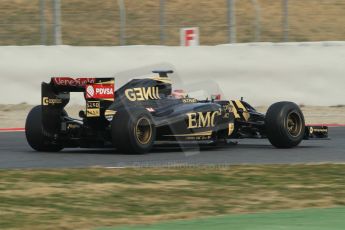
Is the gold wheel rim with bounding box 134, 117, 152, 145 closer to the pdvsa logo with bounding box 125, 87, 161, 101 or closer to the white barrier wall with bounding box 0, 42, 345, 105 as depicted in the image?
the pdvsa logo with bounding box 125, 87, 161, 101

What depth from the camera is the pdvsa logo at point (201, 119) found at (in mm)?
13225

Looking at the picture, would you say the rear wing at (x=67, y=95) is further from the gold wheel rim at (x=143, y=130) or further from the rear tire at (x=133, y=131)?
the gold wheel rim at (x=143, y=130)

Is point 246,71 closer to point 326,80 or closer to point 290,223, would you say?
point 326,80

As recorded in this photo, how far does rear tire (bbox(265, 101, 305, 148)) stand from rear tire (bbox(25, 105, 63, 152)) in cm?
312

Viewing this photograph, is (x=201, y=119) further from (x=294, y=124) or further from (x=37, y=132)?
(x=37, y=132)

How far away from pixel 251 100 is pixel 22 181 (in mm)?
10682

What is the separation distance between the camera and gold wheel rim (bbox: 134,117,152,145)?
40.9ft

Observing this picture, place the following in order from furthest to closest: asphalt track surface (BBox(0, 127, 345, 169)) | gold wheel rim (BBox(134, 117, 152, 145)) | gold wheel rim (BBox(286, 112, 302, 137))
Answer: gold wheel rim (BBox(286, 112, 302, 137)) → gold wheel rim (BBox(134, 117, 152, 145)) → asphalt track surface (BBox(0, 127, 345, 169))

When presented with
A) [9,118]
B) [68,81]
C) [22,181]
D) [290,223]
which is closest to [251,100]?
[9,118]

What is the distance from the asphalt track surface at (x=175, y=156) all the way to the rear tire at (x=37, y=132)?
0.15 metres

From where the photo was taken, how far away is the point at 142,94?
1327 cm

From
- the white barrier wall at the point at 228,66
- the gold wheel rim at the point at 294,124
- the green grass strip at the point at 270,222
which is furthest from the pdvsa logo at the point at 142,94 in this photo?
the white barrier wall at the point at 228,66

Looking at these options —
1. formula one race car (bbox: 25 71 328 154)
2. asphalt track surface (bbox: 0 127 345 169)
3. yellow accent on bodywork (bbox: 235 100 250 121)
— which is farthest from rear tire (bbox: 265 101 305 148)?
yellow accent on bodywork (bbox: 235 100 250 121)

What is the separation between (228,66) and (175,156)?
7.46m
